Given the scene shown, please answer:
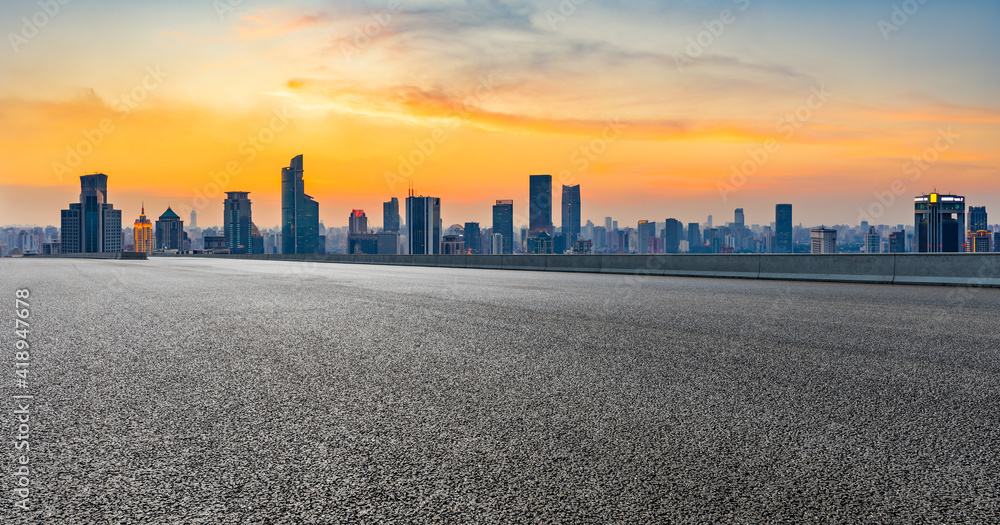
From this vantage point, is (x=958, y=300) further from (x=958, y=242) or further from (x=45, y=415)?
(x=958, y=242)

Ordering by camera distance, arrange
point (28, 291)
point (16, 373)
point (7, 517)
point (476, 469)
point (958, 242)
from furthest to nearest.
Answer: point (958, 242) → point (28, 291) → point (16, 373) → point (476, 469) → point (7, 517)

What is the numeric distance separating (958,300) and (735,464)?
12.2 metres

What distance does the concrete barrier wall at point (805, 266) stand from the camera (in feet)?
56.9

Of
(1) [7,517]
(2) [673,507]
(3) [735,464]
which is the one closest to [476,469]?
(2) [673,507]

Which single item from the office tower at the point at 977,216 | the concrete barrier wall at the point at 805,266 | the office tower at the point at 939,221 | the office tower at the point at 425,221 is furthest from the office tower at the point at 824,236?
the office tower at the point at 977,216

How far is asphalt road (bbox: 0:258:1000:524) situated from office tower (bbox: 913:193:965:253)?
187ft

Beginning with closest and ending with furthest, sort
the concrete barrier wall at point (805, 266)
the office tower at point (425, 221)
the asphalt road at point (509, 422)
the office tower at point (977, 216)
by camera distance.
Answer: the asphalt road at point (509, 422) → the concrete barrier wall at point (805, 266) → the office tower at point (425, 221) → the office tower at point (977, 216)

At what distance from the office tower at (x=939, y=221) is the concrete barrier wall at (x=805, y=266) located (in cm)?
4069

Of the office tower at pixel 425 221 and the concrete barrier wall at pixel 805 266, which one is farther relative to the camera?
the office tower at pixel 425 221

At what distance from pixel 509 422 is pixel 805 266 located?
18.8m

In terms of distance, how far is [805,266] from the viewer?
20.8 meters

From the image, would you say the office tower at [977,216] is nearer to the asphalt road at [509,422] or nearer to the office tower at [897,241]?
the office tower at [897,241]

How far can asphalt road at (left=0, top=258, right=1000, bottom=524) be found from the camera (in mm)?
3080

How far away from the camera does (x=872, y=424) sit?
4.38 meters
